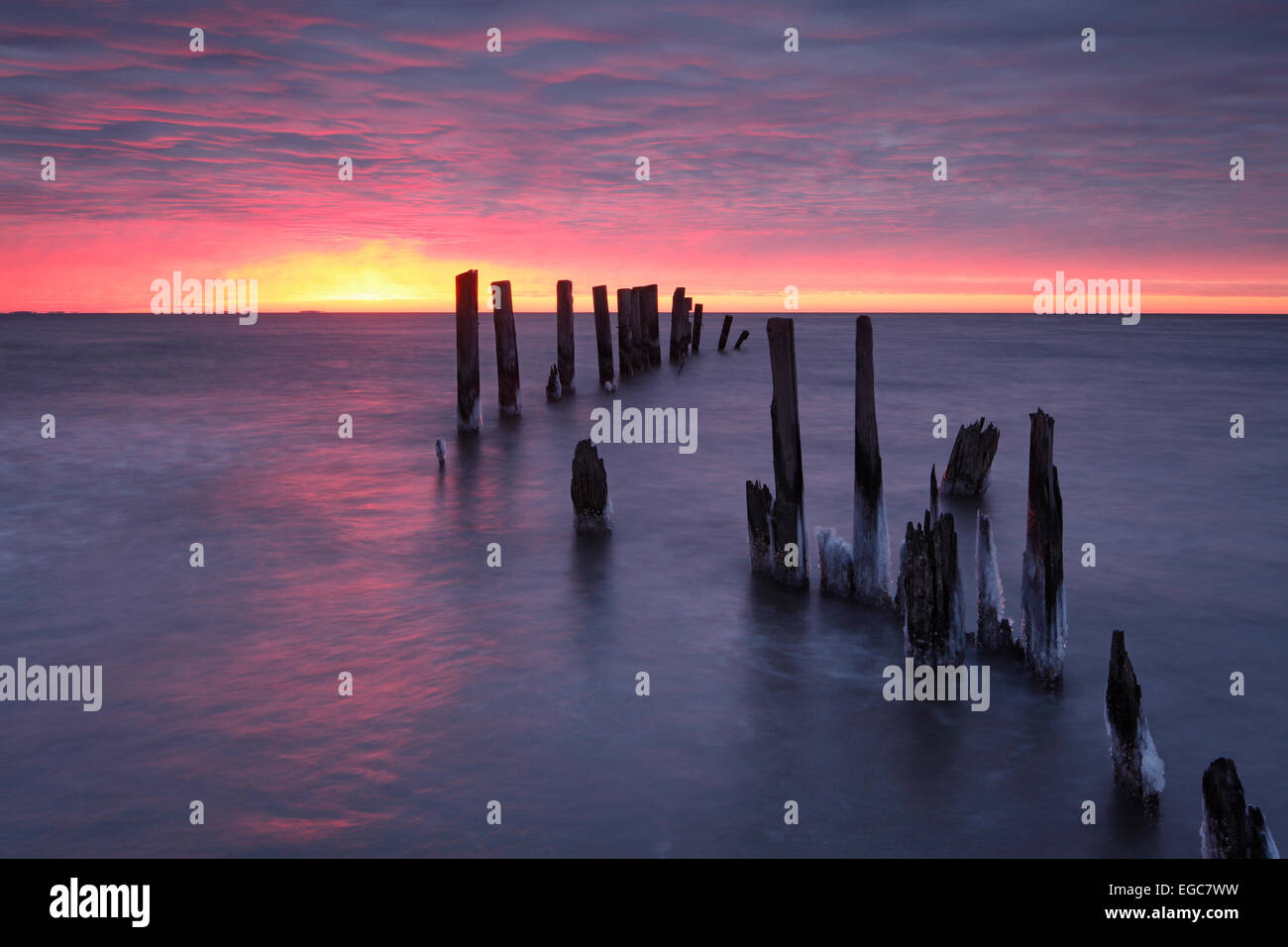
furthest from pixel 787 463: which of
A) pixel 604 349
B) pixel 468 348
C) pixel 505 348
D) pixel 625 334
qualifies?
pixel 625 334

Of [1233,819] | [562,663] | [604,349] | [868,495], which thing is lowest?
[562,663]

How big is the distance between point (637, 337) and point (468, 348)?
634 inches

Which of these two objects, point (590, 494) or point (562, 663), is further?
point (590, 494)

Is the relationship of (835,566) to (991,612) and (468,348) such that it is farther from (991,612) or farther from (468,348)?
(468,348)

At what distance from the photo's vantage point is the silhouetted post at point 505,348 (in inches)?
779

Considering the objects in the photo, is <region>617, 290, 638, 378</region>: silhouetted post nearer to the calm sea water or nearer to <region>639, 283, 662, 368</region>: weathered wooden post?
<region>639, 283, 662, 368</region>: weathered wooden post

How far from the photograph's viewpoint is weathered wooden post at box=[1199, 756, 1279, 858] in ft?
14.6

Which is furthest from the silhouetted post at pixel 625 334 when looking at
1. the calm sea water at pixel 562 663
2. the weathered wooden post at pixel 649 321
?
the calm sea water at pixel 562 663

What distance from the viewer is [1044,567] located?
6977 millimetres

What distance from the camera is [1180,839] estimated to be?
5480 millimetres

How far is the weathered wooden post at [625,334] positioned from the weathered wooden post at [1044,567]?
81.3 ft

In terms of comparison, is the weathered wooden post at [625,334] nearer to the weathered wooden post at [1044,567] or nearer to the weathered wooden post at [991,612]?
the weathered wooden post at [991,612]

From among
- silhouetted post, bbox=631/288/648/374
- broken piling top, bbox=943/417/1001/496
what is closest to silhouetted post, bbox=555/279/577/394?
silhouetted post, bbox=631/288/648/374
